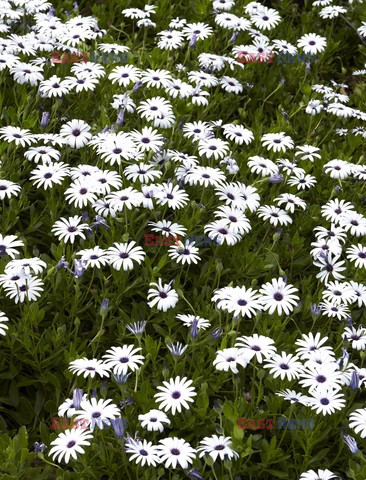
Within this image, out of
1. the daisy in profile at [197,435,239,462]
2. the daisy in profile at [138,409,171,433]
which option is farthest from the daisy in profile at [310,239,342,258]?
the daisy in profile at [138,409,171,433]

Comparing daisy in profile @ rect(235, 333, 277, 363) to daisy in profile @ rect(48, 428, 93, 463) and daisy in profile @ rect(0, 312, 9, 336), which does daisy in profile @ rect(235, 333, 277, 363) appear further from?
daisy in profile @ rect(0, 312, 9, 336)

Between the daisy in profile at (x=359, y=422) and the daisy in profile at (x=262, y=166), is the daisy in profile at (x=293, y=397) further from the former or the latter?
the daisy in profile at (x=262, y=166)

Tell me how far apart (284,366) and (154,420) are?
75cm

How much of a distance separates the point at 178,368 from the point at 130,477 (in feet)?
1.99

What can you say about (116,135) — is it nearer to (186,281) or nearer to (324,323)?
(186,281)

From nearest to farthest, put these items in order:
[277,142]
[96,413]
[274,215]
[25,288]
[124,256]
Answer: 1. [96,413]
2. [25,288]
3. [124,256]
4. [274,215]
5. [277,142]

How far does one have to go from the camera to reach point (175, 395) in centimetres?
352

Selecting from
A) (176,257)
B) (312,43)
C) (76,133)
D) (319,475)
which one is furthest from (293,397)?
(312,43)

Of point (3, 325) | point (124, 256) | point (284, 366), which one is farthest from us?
point (124, 256)

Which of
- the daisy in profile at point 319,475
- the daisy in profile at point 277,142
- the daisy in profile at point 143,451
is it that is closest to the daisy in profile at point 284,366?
the daisy in profile at point 319,475

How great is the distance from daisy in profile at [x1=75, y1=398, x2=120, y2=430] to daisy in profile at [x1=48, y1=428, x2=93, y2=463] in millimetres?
56

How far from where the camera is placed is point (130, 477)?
3393 millimetres

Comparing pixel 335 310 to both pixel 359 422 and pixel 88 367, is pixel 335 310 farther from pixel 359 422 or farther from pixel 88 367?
pixel 88 367

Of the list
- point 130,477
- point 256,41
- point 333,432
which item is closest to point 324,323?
point 333,432
